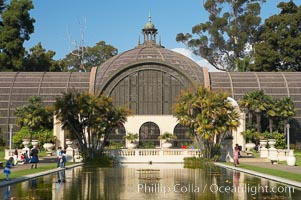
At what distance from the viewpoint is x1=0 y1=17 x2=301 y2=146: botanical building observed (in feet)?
230

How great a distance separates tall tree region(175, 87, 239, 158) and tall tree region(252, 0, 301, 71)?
46.7 metres

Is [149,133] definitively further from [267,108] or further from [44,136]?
[267,108]

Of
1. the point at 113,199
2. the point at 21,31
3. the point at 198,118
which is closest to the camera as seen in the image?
the point at 113,199

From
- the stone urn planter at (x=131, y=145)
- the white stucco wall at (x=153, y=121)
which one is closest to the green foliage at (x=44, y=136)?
the stone urn planter at (x=131, y=145)

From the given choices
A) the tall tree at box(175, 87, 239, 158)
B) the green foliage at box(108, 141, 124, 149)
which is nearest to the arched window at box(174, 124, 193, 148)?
the green foliage at box(108, 141, 124, 149)

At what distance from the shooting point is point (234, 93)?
75.4 m

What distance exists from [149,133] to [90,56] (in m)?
50.7

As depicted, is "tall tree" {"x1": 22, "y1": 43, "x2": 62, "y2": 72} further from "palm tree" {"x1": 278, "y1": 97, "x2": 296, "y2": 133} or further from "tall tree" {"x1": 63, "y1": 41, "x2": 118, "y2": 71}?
"palm tree" {"x1": 278, "y1": 97, "x2": 296, "y2": 133}

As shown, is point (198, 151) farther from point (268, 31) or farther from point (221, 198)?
point (268, 31)

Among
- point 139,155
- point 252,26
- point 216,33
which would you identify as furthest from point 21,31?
point 139,155

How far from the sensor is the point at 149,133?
69875 millimetres

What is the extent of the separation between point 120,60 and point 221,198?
202 feet

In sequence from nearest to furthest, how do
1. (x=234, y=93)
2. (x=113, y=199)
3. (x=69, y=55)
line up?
(x=113, y=199)
(x=234, y=93)
(x=69, y=55)

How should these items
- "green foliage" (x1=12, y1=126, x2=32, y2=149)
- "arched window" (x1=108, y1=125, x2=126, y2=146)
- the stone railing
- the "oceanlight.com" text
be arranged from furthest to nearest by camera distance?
"arched window" (x1=108, y1=125, x2=126, y2=146), "green foliage" (x1=12, y1=126, x2=32, y2=149), the stone railing, the "oceanlight.com" text
